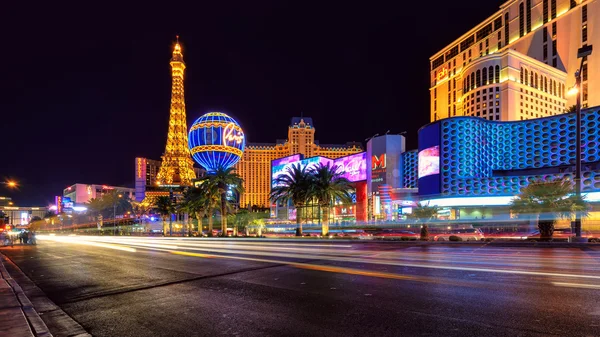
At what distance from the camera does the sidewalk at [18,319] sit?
578 cm

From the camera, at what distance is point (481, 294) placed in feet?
25.3

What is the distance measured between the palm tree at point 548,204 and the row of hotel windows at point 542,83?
97018mm

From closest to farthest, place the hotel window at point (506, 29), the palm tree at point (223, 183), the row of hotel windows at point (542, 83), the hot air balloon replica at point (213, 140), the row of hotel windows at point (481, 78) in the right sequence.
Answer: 1. the palm tree at point (223, 183)
2. the hot air balloon replica at point (213, 140)
3. the row of hotel windows at point (481, 78)
4. the row of hotel windows at point (542, 83)
5. the hotel window at point (506, 29)

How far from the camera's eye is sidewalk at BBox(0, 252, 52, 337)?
5776 mm

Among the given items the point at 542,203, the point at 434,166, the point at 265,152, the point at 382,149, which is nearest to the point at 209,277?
the point at 542,203

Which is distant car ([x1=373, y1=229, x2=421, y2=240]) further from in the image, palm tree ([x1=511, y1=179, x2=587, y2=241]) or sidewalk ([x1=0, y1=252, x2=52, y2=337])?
sidewalk ([x1=0, y1=252, x2=52, y2=337])

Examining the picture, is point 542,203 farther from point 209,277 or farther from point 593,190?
point 593,190

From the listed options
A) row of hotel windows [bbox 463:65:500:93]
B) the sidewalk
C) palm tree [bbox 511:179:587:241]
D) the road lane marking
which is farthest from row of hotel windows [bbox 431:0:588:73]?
the sidewalk

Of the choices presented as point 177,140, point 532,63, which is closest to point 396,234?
point 532,63

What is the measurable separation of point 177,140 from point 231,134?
1960 inches

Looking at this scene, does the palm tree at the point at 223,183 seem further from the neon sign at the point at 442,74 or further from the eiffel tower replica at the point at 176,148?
the neon sign at the point at 442,74

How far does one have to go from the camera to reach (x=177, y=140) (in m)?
127

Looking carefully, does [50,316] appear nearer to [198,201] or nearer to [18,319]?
[18,319]

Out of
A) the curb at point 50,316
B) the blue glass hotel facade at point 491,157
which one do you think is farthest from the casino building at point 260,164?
the curb at point 50,316
